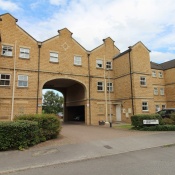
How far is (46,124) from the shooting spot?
36.5 ft

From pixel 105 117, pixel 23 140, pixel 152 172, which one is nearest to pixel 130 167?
pixel 152 172

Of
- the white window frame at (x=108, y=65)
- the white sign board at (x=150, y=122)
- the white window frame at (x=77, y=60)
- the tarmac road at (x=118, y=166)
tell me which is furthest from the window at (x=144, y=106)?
the tarmac road at (x=118, y=166)

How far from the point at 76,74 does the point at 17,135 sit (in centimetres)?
1551

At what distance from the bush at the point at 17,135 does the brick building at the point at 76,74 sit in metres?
10.7

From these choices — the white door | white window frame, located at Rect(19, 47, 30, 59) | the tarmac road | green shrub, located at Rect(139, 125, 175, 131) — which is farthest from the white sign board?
white window frame, located at Rect(19, 47, 30, 59)

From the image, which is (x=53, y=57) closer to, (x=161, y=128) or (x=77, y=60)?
(x=77, y=60)

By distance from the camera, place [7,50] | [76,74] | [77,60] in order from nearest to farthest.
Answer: [7,50] < [76,74] < [77,60]

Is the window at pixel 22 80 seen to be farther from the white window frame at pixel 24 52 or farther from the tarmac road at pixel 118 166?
the tarmac road at pixel 118 166

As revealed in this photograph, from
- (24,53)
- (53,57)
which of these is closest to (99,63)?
(53,57)

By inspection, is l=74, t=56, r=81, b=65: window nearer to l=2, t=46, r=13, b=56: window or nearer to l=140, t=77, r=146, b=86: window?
l=2, t=46, r=13, b=56: window

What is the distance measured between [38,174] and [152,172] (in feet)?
11.8

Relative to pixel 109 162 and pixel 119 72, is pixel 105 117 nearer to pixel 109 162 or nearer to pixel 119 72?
pixel 119 72

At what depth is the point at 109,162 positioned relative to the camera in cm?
716

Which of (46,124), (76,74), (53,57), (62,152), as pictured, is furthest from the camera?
(76,74)
